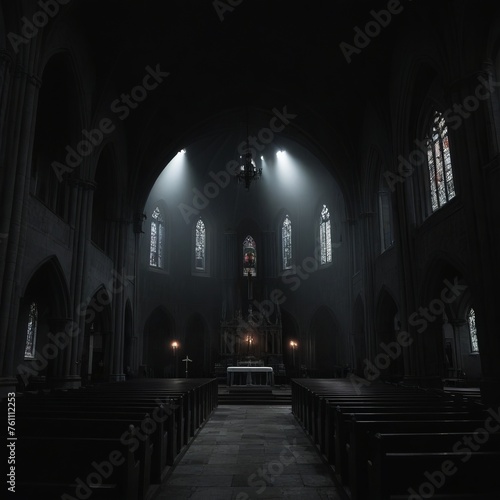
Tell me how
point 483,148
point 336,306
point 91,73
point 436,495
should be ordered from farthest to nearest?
point 336,306
point 91,73
point 483,148
point 436,495

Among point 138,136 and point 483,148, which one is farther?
point 138,136

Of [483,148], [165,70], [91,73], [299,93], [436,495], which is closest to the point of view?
[436,495]

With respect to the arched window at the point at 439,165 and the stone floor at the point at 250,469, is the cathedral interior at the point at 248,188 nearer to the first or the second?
the arched window at the point at 439,165

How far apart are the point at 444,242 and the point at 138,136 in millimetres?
15709

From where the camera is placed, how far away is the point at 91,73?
18406 mm

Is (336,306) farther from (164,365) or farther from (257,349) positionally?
(164,365)

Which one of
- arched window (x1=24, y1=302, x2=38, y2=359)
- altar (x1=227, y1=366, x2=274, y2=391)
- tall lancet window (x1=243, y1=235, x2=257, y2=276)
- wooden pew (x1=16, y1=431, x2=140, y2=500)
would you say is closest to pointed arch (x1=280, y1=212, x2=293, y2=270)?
tall lancet window (x1=243, y1=235, x2=257, y2=276)

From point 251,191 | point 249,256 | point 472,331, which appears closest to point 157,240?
point 249,256

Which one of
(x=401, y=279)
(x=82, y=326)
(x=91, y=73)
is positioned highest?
(x=91, y=73)

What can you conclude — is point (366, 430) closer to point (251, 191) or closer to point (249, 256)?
point (249, 256)

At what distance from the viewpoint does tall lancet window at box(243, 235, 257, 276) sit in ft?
Result: 112

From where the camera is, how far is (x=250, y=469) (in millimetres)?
7262

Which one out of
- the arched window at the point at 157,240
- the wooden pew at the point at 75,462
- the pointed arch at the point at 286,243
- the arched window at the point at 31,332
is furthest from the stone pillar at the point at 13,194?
the pointed arch at the point at 286,243

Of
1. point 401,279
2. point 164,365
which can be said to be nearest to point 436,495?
point 401,279
